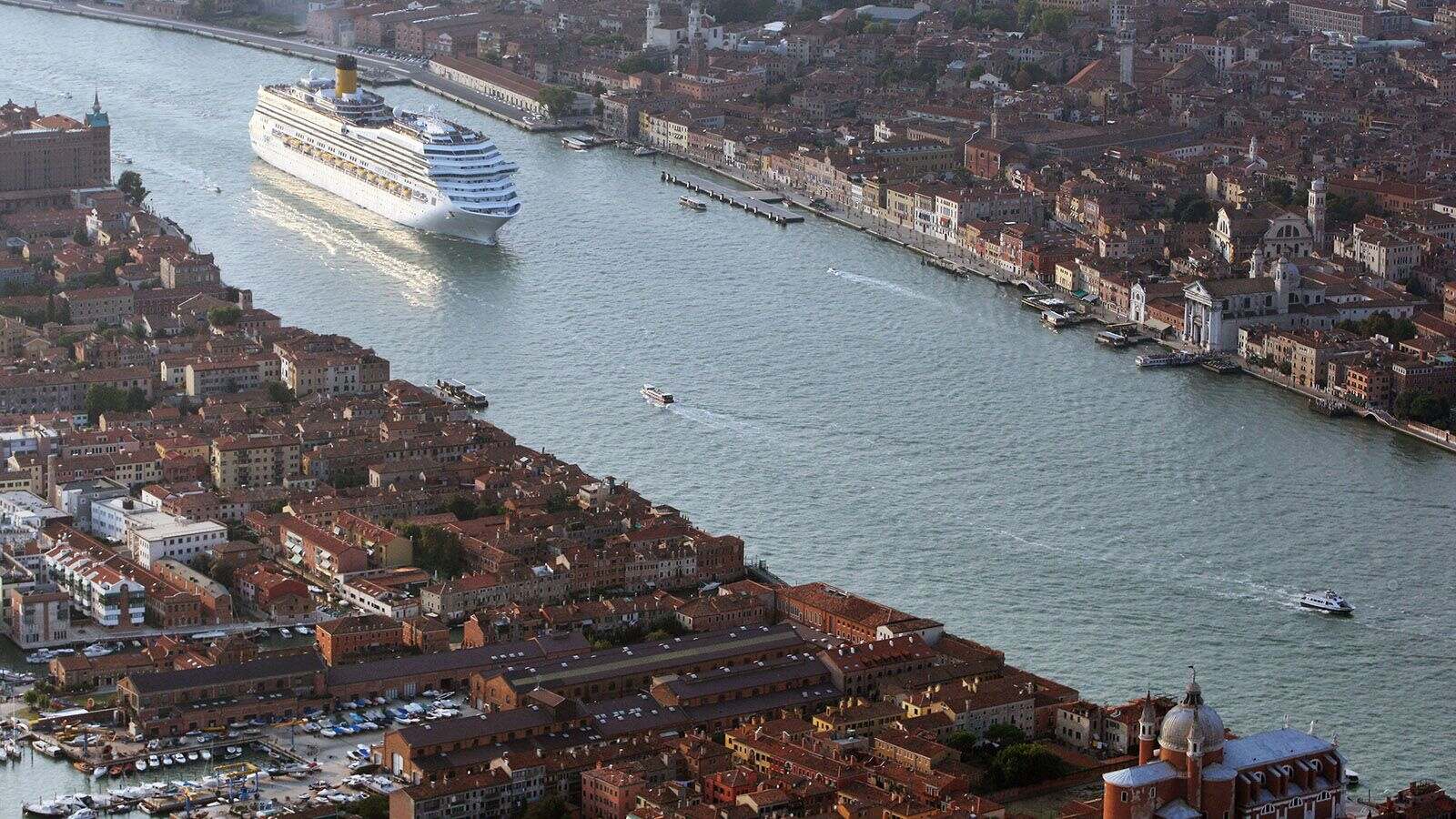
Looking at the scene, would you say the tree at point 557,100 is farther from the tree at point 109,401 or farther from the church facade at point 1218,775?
the church facade at point 1218,775

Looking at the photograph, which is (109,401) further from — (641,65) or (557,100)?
(641,65)

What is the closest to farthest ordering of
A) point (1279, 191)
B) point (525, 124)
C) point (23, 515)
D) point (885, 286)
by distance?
1. point (23, 515)
2. point (885, 286)
3. point (1279, 191)
4. point (525, 124)

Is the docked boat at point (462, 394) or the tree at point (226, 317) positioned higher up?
the tree at point (226, 317)

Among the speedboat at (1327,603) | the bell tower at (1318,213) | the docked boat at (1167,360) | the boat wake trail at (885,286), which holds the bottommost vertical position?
the boat wake trail at (885,286)

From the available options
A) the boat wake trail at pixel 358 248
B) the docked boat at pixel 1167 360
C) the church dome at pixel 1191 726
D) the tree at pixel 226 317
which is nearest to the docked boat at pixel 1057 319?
the docked boat at pixel 1167 360

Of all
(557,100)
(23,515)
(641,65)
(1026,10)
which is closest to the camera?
(23,515)

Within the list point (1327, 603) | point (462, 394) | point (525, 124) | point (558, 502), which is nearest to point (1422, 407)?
point (1327, 603)
